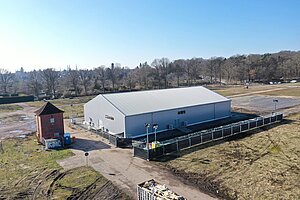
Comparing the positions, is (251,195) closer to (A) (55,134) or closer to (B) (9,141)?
(A) (55,134)

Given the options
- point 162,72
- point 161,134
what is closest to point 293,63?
point 162,72

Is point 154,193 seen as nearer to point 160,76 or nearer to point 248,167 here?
point 248,167

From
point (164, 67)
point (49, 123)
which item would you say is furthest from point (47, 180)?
point (164, 67)

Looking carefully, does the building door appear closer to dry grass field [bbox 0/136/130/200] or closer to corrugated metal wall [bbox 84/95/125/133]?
corrugated metal wall [bbox 84/95/125/133]

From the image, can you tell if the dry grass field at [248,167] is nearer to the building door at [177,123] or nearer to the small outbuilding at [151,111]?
the small outbuilding at [151,111]

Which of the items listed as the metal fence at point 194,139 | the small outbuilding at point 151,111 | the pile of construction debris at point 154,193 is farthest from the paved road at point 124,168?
the small outbuilding at point 151,111
